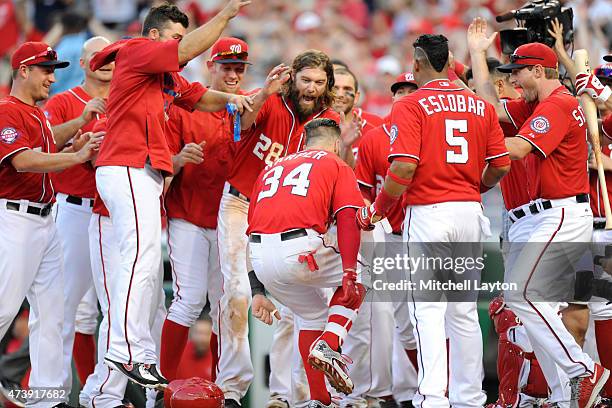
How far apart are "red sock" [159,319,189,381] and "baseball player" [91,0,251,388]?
2.42ft

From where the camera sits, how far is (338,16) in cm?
1466

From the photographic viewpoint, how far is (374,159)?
7504mm

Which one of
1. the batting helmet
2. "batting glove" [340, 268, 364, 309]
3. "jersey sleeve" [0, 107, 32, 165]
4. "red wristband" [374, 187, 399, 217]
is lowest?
the batting helmet

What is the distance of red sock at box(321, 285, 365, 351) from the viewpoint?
622 cm

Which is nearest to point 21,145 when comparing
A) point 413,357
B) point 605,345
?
point 413,357

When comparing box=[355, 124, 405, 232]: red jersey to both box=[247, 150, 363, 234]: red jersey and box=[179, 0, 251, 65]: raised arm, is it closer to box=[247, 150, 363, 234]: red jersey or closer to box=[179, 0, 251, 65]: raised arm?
box=[247, 150, 363, 234]: red jersey

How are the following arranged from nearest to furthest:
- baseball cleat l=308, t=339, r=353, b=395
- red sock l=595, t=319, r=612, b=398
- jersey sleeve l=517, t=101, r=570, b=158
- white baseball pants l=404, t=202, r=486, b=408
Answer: baseball cleat l=308, t=339, r=353, b=395
white baseball pants l=404, t=202, r=486, b=408
jersey sleeve l=517, t=101, r=570, b=158
red sock l=595, t=319, r=612, b=398

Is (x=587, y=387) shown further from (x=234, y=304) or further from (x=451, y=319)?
(x=234, y=304)

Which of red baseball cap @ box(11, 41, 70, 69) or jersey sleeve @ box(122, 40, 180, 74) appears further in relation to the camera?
red baseball cap @ box(11, 41, 70, 69)

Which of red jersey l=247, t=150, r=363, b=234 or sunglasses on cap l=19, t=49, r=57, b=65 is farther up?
sunglasses on cap l=19, t=49, r=57, b=65

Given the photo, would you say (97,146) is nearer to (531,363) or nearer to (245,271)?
(245,271)

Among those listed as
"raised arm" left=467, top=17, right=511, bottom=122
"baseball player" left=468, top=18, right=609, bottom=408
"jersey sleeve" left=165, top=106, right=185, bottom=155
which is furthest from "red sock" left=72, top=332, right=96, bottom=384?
"raised arm" left=467, top=17, right=511, bottom=122

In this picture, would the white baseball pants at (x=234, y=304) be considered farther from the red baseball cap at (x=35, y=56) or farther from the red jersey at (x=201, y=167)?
the red baseball cap at (x=35, y=56)

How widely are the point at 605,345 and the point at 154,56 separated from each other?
11.8ft
